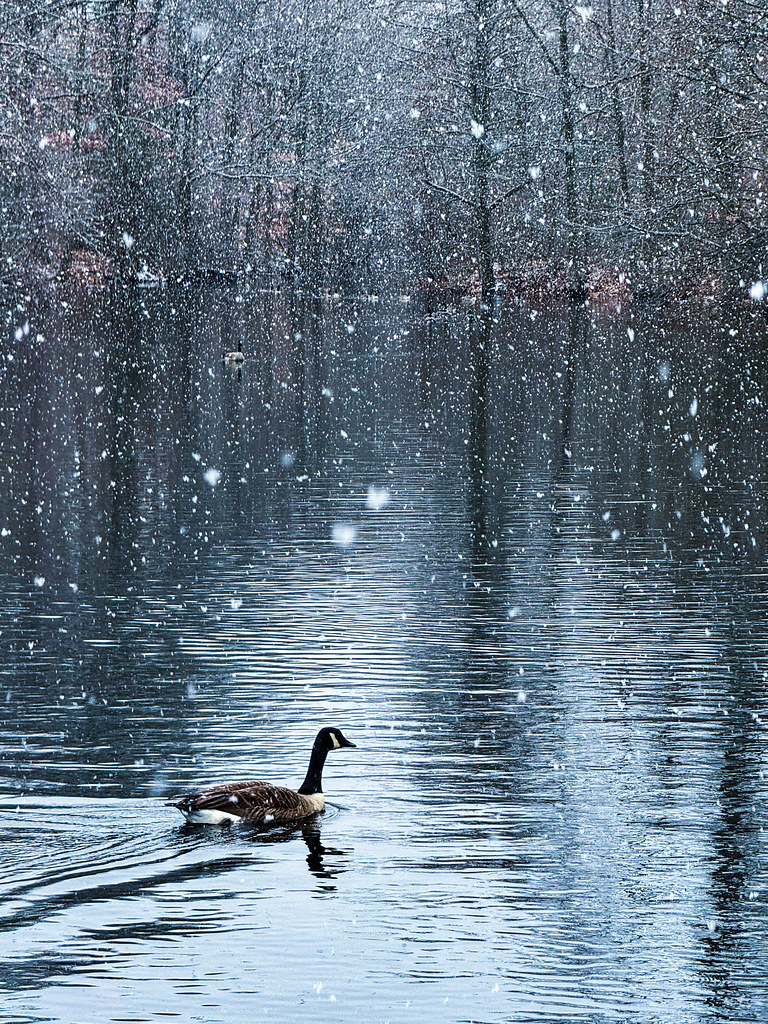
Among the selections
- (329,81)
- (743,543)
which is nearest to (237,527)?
(743,543)

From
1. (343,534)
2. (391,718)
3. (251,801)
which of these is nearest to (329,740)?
(251,801)

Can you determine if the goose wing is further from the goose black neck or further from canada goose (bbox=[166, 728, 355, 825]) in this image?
the goose black neck

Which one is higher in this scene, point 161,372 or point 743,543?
point 161,372

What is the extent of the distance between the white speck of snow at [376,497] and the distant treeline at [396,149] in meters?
25.3

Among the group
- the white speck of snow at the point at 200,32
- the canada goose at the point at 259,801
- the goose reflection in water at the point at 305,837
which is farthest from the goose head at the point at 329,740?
the white speck of snow at the point at 200,32

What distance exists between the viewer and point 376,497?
21.4m

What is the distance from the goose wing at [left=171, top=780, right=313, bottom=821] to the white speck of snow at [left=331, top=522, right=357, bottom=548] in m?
8.88

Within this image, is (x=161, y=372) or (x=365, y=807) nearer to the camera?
(x=365, y=807)

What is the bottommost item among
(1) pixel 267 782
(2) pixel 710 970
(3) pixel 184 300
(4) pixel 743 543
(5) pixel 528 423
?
(2) pixel 710 970

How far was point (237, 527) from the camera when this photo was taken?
19.1m

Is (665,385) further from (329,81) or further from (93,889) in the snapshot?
(329,81)

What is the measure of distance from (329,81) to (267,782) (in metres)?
55.6

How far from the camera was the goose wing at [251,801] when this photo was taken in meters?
8.99

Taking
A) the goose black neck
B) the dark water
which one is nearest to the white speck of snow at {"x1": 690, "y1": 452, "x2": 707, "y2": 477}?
the dark water
